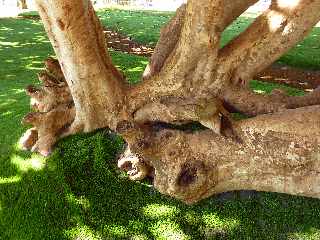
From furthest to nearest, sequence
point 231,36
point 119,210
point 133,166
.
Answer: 1. point 231,36
2. point 133,166
3. point 119,210

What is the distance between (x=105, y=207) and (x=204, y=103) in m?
1.65

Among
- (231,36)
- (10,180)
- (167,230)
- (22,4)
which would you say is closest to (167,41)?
(167,230)

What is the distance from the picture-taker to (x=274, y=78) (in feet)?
36.0

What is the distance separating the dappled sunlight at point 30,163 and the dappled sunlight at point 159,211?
59.1 inches

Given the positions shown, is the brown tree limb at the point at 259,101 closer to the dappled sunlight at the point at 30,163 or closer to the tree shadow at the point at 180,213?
the tree shadow at the point at 180,213

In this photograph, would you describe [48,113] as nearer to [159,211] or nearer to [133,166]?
[133,166]

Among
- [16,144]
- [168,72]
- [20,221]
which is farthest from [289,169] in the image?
[16,144]

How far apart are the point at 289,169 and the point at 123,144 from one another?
6.81 ft

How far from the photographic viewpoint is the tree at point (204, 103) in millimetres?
4426

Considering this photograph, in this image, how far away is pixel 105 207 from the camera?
16.5 feet

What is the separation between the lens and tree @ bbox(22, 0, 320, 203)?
4.43 metres

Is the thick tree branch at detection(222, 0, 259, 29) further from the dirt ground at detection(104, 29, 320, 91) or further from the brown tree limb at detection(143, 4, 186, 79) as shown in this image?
the dirt ground at detection(104, 29, 320, 91)

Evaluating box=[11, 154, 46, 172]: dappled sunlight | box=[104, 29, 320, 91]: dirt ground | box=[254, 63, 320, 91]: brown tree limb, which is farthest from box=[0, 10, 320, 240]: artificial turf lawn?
box=[254, 63, 320, 91]: brown tree limb

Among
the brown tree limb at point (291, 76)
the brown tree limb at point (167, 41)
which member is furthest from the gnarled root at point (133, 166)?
the brown tree limb at point (291, 76)
